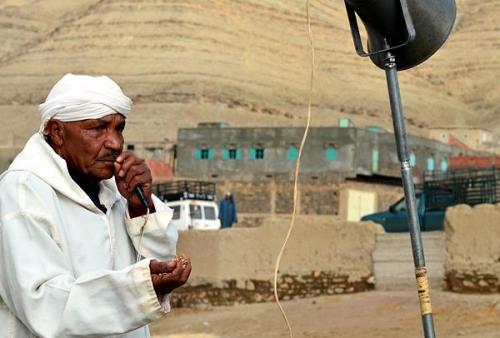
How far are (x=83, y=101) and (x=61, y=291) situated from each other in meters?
0.51

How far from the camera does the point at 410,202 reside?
3.18m

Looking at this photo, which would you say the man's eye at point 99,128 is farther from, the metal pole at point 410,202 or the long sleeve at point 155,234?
the metal pole at point 410,202

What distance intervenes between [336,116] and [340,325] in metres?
76.8

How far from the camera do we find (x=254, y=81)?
93.9 m

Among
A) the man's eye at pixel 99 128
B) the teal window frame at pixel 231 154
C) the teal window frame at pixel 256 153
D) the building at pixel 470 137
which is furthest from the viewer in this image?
the building at pixel 470 137

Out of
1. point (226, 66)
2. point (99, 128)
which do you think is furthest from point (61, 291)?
point (226, 66)

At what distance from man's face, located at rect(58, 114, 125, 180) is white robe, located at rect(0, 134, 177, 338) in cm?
5

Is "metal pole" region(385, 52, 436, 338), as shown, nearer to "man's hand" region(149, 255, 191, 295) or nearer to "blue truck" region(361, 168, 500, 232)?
"man's hand" region(149, 255, 191, 295)

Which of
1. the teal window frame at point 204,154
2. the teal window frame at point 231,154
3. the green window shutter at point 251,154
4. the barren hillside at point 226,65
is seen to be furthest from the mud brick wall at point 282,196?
the barren hillside at point 226,65

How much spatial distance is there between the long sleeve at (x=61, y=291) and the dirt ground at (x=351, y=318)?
662 cm

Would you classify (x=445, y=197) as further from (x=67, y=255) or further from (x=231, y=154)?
(x=231, y=154)

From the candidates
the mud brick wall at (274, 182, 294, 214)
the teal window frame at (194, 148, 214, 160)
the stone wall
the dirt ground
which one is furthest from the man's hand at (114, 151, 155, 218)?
the teal window frame at (194, 148, 214, 160)

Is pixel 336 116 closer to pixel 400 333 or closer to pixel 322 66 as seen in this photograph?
pixel 322 66

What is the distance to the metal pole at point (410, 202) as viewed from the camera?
10.4 ft
